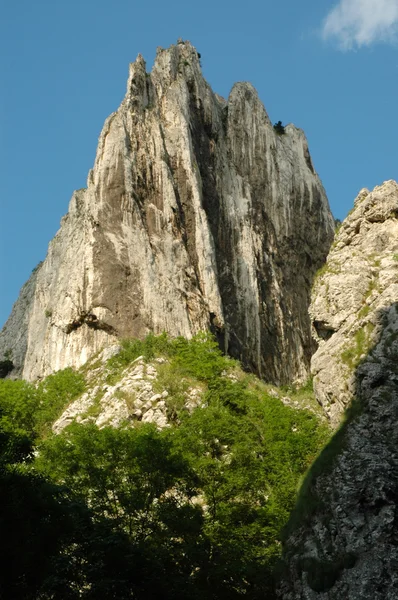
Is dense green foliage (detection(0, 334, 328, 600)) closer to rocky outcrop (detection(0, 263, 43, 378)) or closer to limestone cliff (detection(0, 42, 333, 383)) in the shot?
limestone cliff (detection(0, 42, 333, 383))

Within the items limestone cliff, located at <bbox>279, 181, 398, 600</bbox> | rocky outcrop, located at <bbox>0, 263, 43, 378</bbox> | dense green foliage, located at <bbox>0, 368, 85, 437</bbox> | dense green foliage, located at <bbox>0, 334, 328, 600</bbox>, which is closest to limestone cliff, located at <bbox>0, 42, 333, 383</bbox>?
rocky outcrop, located at <bbox>0, 263, 43, 378</bbox>

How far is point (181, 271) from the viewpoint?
50.4 metres

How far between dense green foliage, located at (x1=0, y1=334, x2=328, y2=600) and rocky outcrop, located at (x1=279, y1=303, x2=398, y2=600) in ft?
6.11

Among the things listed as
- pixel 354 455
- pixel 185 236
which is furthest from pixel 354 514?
pixel 185 236

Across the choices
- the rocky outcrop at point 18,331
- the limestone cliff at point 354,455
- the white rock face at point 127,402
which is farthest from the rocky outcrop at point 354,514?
the rocky outcrop at point 18,331

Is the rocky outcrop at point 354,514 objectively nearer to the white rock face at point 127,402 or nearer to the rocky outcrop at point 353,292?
the rocky outcrop at point 353,292

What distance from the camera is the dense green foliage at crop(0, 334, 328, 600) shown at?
17.5 m

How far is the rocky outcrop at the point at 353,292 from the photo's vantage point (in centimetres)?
2652

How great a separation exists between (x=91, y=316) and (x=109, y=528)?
94.1 feet

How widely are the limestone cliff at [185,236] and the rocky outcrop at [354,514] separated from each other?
25785 millimetres

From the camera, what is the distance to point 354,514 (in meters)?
19.4

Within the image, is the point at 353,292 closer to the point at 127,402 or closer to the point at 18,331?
the point at 127,402

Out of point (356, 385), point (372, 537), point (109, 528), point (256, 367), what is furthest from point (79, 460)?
point (256, 367)

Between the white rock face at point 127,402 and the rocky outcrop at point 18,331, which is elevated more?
the rocky outcrop at point 18,331
